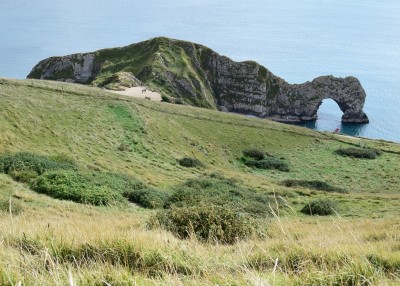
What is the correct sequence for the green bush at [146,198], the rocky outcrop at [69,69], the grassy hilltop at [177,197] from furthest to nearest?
the rocky outcrop at [69,69] < the green bush at [146,198] < the grassy hilltop at [177,197]

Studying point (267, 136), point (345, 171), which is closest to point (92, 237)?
point (345, 171)

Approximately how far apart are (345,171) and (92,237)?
61955 millimetres

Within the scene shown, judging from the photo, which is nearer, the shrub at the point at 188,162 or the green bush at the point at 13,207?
the green bush at the point at 13,207

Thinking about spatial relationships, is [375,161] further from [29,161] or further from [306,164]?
[29,161]

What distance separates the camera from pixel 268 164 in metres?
63.1

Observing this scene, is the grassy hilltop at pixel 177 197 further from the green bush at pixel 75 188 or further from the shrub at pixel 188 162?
the shrub at pixel 188 162

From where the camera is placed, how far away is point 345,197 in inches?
1554

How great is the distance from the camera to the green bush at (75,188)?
24.4 meters

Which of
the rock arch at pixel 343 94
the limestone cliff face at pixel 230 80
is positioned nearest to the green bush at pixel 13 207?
the limestone cliff face at pixel 230 80

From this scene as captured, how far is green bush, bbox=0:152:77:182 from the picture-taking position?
2661cm

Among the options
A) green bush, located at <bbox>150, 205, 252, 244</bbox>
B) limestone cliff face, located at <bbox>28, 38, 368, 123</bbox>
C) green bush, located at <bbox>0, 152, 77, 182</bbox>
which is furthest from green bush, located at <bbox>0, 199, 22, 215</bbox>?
limestone cliff face, located at <bbox>28, 38, 368, 123</bbox>

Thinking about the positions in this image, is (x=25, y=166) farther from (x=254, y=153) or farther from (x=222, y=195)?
(x=254, y=153)

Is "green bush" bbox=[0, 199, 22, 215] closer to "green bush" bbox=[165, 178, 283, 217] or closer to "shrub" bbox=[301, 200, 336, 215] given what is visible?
"green bush" bbox=[165, 178, 283, 217]

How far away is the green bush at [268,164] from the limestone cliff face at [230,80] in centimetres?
10860
